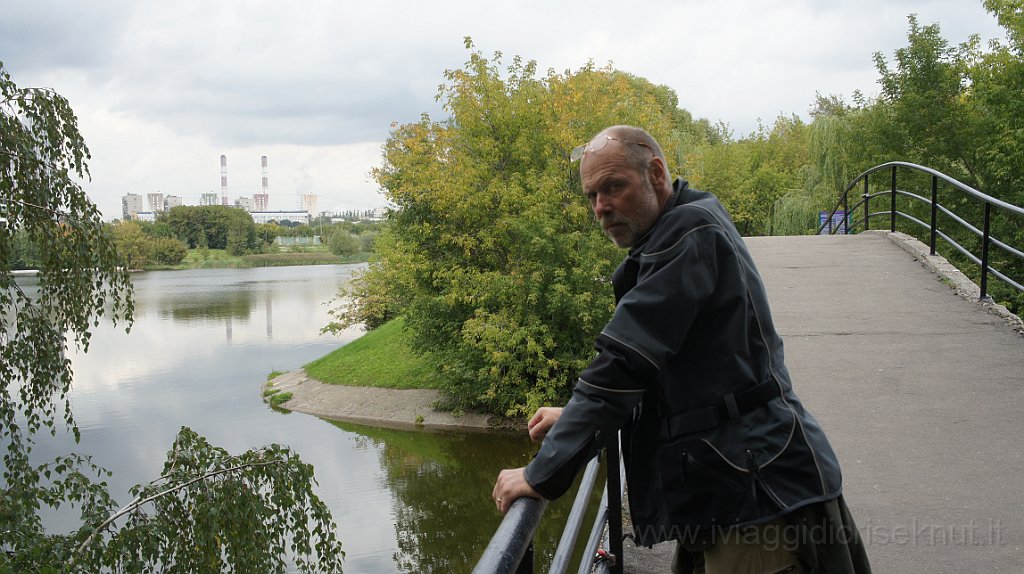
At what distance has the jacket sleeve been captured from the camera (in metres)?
1.58

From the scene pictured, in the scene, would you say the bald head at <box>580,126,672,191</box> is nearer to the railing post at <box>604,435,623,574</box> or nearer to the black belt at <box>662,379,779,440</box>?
the black belt at <box>662,379,779,440</box>

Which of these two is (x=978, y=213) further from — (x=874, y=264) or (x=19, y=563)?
(x=19, y=563)

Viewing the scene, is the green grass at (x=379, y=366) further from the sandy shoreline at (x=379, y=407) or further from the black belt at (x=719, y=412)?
the black belt at (x=719, y=412)

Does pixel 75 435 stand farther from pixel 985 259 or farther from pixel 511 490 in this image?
pixel 985 259

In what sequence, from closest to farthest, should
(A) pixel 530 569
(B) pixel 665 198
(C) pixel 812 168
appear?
(A) pixel 530 569
(B) pixel 665 198
(C) pixel 812 168

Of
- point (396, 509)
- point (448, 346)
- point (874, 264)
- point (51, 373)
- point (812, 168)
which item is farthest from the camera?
point (812, 168)

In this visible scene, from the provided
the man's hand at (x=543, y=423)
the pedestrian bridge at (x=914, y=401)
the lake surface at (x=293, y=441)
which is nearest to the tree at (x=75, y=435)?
the pedestrian bridge at (x=914, y=401)

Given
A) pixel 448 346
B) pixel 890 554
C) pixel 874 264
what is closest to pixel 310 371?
pixel 448 346

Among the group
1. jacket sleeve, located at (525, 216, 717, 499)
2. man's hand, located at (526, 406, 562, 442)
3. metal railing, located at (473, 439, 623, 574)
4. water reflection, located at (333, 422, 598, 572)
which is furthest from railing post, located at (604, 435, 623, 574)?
water reflection, located at (333, 422, 598, 572)

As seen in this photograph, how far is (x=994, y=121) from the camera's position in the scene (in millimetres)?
21125

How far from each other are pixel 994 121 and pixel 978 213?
242cm

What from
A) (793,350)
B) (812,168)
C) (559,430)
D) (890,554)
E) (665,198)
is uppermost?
(812,168)

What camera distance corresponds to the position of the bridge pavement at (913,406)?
12.0 feet

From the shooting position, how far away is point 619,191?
1.87 metres
